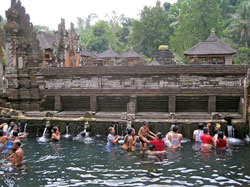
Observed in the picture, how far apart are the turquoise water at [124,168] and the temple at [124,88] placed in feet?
9.77

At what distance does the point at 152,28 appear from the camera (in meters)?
53.2

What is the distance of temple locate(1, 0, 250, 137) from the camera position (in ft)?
46.0

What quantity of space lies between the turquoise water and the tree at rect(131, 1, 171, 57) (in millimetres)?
44177

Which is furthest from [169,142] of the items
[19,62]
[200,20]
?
[200,20]

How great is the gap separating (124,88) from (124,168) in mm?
6786

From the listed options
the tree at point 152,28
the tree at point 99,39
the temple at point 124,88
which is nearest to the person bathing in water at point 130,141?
the temple at point 124,88

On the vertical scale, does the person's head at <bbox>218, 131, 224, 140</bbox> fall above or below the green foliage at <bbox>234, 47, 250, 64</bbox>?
below

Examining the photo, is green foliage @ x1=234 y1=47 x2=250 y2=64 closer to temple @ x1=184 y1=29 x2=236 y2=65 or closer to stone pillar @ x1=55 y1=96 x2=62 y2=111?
temple @ x1=184 y1=29 x2=236 y2=65

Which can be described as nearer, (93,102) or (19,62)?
(93,102)

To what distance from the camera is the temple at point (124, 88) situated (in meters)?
14.0

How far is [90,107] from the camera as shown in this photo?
610 inches

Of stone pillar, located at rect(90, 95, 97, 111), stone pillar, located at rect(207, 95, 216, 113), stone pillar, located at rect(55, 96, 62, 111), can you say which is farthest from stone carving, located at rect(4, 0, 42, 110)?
stone pillar, located at rect(207, 95, 216, 113)

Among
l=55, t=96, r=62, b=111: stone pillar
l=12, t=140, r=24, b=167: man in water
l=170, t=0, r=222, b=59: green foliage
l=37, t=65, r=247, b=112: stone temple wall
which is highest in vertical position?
l=170, t=0, r=222, b=59: green foliage

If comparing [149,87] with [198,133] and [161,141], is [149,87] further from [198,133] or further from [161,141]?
[161,141]
